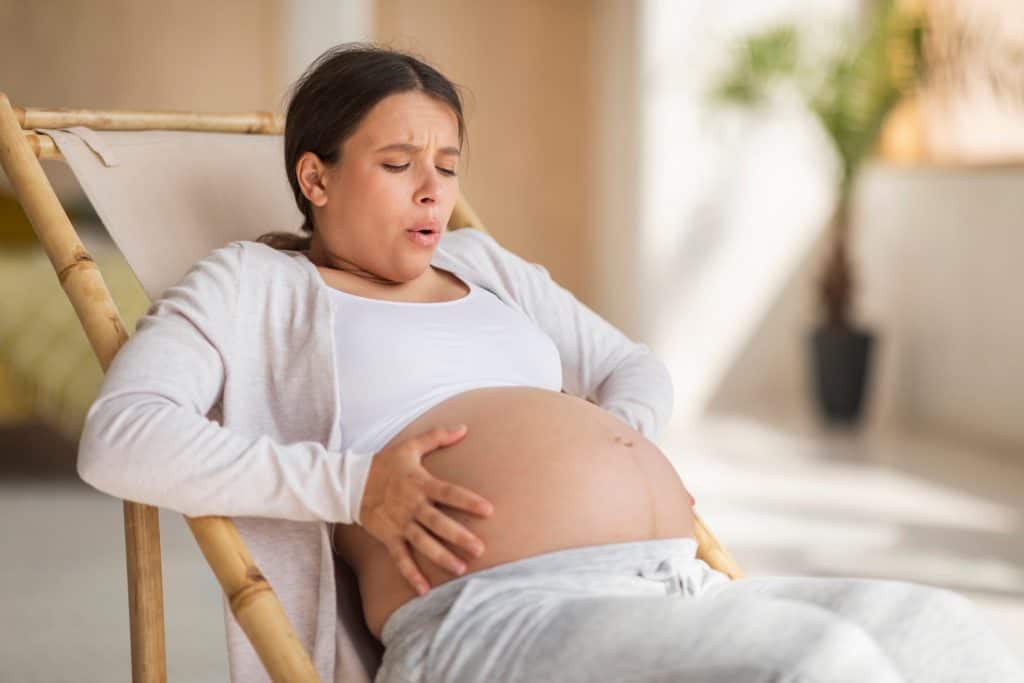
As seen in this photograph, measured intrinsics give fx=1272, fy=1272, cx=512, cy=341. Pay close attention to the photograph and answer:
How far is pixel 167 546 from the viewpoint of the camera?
292cm

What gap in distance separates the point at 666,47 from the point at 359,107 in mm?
3615

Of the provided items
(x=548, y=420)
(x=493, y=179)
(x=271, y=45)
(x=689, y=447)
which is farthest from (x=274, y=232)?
(x=271, y=45)

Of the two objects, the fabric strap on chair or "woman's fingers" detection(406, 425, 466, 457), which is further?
the fabric strap on chair

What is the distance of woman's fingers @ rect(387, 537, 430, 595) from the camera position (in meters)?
1.16

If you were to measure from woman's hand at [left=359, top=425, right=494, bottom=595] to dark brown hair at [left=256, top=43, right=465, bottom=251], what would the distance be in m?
0.38

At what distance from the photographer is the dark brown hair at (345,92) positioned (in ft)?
4.43

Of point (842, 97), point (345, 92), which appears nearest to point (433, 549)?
point (345, 92)

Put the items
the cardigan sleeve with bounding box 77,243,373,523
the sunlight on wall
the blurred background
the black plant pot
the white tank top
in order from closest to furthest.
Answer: the cardigan sleeve with bounding box 77,243,373,523 < the white tank top < the blurred background < the black plant pot < the sunlight on wall

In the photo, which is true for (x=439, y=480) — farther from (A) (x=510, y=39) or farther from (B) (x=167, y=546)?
(A) (x=510, y=39)

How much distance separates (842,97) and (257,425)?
3.58 m

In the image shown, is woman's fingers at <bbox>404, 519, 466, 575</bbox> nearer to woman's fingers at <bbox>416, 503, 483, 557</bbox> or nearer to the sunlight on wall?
woman's fingers at <bbox>416, 503, 483, 557</bbox>

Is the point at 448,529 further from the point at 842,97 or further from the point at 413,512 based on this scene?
the point at 842,97

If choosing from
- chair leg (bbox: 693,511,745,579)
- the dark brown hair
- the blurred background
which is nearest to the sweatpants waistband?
chair leg (bbox: 693,511,745,579)

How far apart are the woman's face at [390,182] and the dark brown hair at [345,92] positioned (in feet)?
0.03
